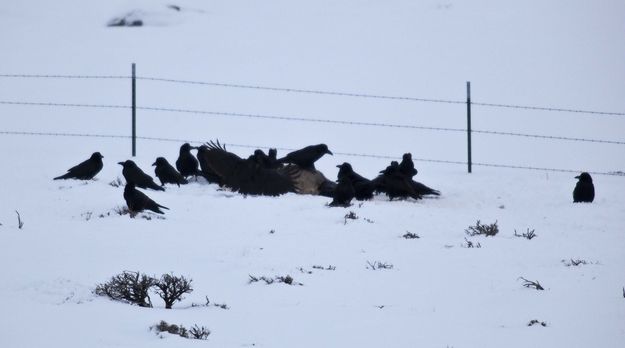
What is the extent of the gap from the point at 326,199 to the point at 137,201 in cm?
299

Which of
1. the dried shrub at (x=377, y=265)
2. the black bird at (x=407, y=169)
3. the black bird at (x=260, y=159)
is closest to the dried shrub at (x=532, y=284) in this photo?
the dried shrub at (x=377, y=265)

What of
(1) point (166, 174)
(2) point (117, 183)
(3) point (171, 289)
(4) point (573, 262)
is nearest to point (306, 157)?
(1) point (166, 174)

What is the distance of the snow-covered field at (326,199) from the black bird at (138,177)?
36cm

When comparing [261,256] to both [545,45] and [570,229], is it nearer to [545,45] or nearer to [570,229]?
[570,229]

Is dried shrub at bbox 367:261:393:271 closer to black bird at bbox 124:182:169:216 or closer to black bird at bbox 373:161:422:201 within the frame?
black bird at bbox 124:182:169:216

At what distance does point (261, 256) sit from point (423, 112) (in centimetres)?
1965

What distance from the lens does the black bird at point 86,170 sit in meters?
13.8

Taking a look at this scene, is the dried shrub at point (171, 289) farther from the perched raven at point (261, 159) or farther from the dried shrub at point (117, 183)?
the perched raven at point (261, 159)

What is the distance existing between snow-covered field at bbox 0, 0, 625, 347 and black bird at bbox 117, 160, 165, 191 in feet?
1.19

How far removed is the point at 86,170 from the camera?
1402cm

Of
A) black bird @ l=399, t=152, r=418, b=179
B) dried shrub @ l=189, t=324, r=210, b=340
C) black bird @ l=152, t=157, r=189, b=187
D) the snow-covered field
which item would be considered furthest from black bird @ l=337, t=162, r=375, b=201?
dried shrub @ l=189, t=324, r=210, b=340

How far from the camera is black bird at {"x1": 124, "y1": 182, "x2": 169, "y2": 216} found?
37.3 feet

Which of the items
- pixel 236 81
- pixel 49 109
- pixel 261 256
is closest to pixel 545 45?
pixel 236 81

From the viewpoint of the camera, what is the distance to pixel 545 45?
35.4m
